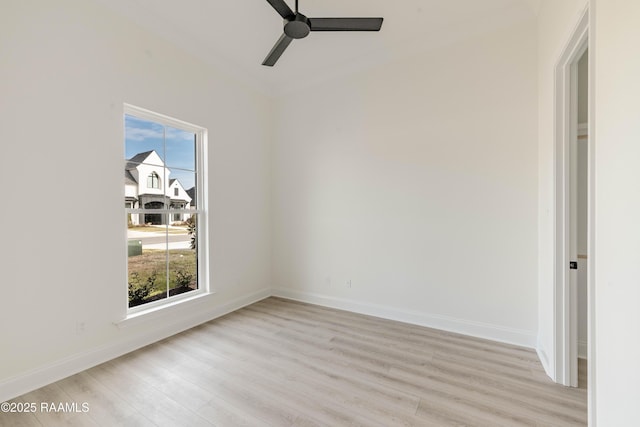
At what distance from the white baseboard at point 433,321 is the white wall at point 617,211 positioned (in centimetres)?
157

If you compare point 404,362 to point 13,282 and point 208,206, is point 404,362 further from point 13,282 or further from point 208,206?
point 13,282

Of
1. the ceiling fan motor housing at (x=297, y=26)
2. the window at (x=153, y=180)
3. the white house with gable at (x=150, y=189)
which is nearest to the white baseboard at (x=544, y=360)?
the ceiling fan motor housing at (x=297, y=26)

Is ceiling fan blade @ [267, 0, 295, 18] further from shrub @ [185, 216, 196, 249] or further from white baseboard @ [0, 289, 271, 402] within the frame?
white baseboard @ [0, 289, 271, 402]

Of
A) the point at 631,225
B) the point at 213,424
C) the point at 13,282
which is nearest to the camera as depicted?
the point at 631,225

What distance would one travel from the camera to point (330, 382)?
2.06 metres

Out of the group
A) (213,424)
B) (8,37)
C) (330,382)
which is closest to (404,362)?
(330,382)

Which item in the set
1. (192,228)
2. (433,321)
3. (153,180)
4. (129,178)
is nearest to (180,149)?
(153,180)

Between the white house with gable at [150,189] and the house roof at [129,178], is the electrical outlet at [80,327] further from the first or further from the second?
the house roof at [129,178]

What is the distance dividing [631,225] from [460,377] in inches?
66.7

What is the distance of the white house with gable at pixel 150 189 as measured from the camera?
8.82ft

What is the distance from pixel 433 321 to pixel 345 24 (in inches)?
121

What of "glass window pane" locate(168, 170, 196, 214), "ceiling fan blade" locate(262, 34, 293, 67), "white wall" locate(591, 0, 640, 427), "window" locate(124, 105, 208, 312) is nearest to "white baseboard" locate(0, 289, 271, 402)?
"window" locate(124, 105, 208, 312)

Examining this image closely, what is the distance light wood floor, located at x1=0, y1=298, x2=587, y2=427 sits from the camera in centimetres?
170

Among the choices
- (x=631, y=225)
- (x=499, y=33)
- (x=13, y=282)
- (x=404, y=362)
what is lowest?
(x=404, y=362)
